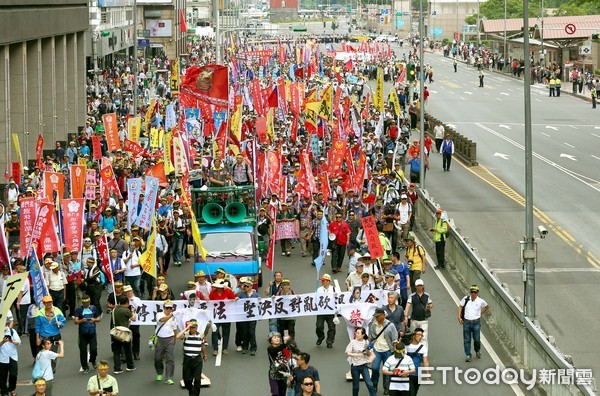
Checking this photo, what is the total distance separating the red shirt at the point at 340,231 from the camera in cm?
2841

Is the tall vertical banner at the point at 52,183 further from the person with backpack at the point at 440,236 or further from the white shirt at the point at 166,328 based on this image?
the white shirt at the point at 166,328

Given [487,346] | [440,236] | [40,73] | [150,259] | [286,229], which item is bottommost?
[487,346]

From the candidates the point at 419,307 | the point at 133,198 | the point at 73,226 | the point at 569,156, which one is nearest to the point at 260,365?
the point at 419,307

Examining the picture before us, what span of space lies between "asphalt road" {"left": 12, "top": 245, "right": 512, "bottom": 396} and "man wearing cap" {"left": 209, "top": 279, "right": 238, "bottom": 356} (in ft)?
0.75

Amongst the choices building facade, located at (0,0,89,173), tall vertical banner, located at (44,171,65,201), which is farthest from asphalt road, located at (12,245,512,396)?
building facade, located at (0,0,89,173)

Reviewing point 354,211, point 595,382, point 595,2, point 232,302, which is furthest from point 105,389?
point 595,2

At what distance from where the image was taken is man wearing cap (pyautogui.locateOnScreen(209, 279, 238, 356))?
69.3ft

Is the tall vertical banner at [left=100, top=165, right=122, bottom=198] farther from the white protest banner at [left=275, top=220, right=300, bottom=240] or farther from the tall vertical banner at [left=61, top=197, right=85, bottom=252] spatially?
the tall vertical banner at [left=61, top=197, right=85, bottom=252]

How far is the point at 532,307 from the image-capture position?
21.0 m

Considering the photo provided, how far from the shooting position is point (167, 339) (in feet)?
65.0

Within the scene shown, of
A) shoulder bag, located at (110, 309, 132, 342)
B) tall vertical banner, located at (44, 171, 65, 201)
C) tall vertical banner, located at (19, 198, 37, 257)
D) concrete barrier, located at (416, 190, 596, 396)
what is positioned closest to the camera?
concrete barrier, located at (416, 190, 596, 396)

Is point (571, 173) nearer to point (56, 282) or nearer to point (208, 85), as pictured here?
point (208, 85)

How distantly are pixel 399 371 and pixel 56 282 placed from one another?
26.0 feet

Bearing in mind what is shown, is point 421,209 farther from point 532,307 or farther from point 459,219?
point 532,307
